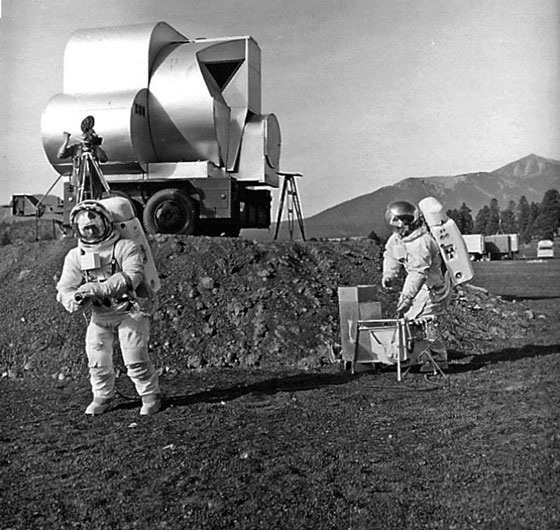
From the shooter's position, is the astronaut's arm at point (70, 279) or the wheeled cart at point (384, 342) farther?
the wheeled cart at point (384, 342)

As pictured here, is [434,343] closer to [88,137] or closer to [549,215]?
[549,215]

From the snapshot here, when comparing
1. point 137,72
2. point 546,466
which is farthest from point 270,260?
point 546,466

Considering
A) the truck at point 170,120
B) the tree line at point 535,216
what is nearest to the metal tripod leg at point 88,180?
the truck at point 170,120

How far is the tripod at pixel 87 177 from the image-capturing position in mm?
12128

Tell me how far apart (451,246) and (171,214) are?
6208 mm

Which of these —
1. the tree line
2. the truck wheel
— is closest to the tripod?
the truck wheel

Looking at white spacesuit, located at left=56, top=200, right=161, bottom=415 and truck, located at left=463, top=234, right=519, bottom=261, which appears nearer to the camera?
white spacesuit, located at left=56, top=200, right=161, bottom=415

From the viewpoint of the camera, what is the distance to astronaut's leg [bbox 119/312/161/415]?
7.27 m

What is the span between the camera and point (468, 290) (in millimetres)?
15570

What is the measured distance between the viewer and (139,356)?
23.9 feet

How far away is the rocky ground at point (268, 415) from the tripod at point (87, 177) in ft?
3.35

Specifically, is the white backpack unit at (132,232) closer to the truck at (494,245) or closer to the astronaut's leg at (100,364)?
the astronaut's leg at (100,364)

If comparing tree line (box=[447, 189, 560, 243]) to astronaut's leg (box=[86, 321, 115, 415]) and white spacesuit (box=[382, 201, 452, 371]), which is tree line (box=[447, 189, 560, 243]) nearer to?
white spacesuit (box=[382, 201, 452, 371])

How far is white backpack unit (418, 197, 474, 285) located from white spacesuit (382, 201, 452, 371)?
0.29ft
